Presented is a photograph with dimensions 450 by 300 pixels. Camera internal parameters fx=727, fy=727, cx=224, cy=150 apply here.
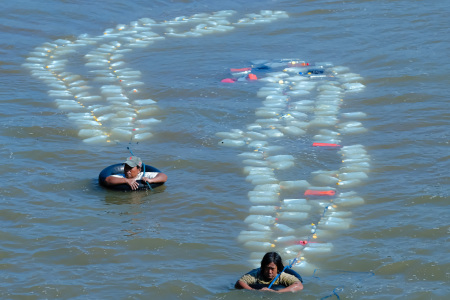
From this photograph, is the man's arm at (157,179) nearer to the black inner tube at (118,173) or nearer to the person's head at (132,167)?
the black inner tube at (118,173)

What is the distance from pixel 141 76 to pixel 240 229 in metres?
8.25

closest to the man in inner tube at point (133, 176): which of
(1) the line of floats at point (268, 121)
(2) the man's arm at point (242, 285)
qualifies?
(1) the line of floats at point (268, 121)

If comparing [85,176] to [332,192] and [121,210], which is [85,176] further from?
[332,192]

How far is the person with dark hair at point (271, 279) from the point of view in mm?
8664

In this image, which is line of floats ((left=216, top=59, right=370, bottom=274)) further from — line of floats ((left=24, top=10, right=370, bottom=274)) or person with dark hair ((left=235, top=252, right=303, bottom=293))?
person with dark hair ((left=235, top=252, right=303, bottom=293))

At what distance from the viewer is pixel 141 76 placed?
18031 millimetres

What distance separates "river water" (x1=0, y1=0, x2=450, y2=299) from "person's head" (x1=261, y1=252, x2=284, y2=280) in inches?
10.6

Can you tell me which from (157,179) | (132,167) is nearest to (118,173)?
(132,167)

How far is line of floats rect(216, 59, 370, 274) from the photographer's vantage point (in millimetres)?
10445

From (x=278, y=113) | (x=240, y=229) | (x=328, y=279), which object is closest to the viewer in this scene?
(x=328, y=279)

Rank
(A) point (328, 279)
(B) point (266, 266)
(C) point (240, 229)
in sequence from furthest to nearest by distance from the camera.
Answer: (C) point (240, 229), (A) point (328, 279), (B) point (266, 266)

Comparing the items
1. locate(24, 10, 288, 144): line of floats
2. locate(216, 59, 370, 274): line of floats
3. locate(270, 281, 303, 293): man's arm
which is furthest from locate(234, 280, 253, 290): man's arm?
locate(24, 10, 288, 144): line of floats

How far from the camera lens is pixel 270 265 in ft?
28.3

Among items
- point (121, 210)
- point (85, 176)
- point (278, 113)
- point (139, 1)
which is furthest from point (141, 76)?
point (139, 1)
